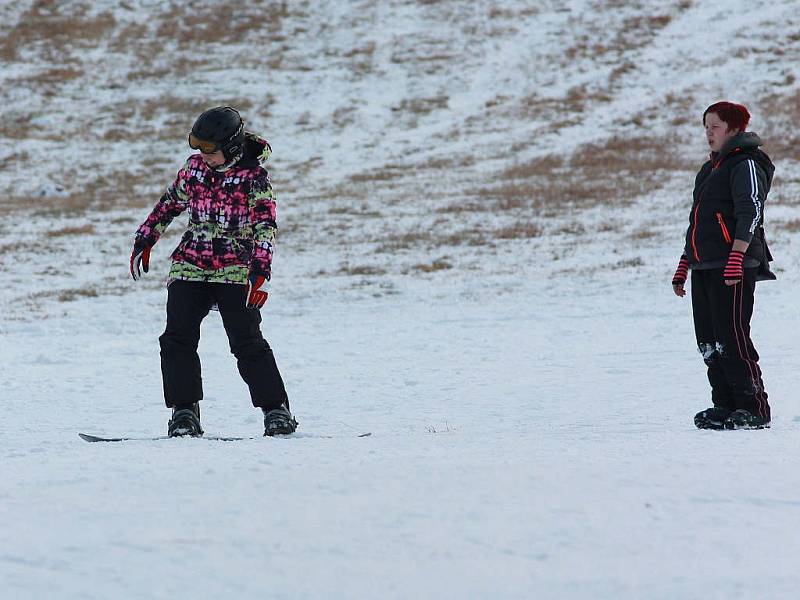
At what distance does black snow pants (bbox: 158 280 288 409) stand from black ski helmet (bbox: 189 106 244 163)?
0.78 m

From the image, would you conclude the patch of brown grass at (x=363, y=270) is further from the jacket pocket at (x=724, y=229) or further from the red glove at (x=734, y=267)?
the red glove at (x=734, y=267)

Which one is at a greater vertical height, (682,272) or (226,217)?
(226,217)

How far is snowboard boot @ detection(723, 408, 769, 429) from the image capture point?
5.23m

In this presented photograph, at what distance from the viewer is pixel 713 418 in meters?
5.38

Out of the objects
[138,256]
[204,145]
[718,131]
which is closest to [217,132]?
[204,145]

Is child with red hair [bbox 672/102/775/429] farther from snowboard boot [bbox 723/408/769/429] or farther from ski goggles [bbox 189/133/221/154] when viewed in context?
ski goggles [bbox 189/133/221/154]

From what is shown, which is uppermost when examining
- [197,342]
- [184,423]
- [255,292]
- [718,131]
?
[718,131]

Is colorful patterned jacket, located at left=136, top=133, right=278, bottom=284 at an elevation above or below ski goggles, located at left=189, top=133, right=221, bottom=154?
below

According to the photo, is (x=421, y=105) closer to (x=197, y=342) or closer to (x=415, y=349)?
(x=415, y=349)

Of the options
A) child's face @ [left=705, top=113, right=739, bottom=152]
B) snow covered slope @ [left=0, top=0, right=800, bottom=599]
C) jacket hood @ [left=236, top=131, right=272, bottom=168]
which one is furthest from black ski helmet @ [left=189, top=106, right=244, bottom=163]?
child's face @ [left=705, top=113, right=739, bottom=152]

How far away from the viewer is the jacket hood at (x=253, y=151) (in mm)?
5250

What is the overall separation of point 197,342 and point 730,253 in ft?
9.87

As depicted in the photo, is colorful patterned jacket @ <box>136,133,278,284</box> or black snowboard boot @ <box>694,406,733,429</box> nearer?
colorful patterned jacket @ <box>136,133,278,284</box>

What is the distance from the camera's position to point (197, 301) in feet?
17.4
